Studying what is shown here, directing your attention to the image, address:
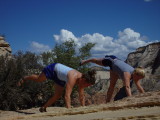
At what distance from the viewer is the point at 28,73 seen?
12.3m

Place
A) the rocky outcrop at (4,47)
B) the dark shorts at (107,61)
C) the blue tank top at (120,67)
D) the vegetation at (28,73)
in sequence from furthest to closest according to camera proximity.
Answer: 1. the rocky outcrop at (4,47)
2. the vegetation at (28,73)
3. the dark shorts at (107,61)
4. the blue tank top at (120,67)

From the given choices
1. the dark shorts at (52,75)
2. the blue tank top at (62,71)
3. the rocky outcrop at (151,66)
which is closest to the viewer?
the blue tank top at (62,71)

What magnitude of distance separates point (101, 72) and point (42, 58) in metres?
18.5

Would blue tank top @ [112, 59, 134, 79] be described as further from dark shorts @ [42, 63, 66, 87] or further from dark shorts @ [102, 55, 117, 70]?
dark shorts @ [42, 63, 66, 87]

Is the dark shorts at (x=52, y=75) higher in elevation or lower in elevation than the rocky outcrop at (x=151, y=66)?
lower

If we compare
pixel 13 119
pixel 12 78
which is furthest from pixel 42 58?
pixel 13 119

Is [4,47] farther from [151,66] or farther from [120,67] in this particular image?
[120,67]

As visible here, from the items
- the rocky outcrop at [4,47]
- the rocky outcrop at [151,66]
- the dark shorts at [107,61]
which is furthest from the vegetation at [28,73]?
the dark shorts at [107,61]

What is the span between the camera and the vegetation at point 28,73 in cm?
1064

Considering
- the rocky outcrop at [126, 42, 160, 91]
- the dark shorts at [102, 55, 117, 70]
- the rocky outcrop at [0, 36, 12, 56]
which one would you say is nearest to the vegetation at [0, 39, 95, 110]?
the rocky outcrop at [0, 36, 12, 56]

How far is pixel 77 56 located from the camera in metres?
15.2

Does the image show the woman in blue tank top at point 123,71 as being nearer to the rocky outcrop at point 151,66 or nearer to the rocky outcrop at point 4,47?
the rocky outcrop at point 151,66

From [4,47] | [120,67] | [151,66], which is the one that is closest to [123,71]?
[120,67]

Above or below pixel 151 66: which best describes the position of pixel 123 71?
below
